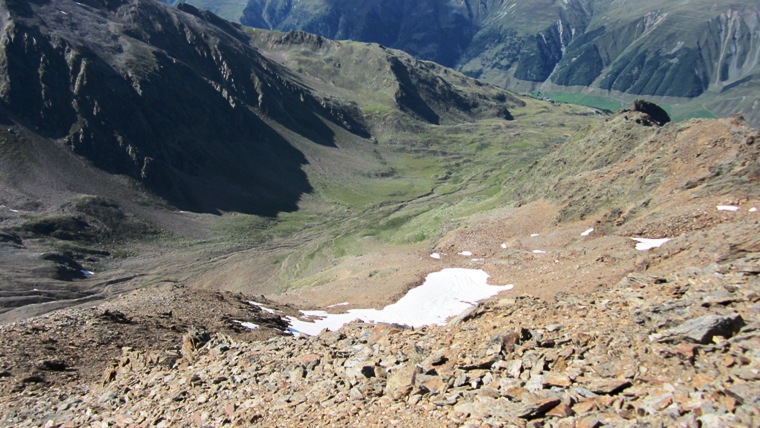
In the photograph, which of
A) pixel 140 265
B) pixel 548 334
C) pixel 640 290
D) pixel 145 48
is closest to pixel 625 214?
pixel 640 290

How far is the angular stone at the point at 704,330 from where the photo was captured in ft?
53.3

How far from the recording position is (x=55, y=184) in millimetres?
136250

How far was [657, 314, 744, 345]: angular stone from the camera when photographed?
1625 cm

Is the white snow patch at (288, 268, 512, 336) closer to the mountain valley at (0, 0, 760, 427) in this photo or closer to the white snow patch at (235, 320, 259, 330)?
the mountain valley at (0, 0, 760, 427)

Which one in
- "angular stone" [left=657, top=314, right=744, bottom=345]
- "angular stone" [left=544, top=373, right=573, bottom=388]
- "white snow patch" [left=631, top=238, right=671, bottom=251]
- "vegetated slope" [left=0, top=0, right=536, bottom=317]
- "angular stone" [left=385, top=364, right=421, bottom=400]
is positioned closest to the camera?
"angular stone" [left=544, top=373, right=573, bottom=388]

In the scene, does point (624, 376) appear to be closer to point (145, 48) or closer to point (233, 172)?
point (233, 172)

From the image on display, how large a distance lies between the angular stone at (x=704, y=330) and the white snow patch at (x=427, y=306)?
1105 inches

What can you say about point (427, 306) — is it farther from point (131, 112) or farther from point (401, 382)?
point (131, 112)

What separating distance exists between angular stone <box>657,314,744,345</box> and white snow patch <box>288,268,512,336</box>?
92.0 feet

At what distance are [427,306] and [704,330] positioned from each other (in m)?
33.4

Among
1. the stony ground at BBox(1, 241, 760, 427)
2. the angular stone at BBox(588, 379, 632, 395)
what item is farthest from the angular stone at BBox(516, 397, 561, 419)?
the angular stone at BBox(588, 379, 632, 395)

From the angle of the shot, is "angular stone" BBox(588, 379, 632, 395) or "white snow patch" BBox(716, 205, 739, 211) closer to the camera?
"angular stone" BBox(588, 379, 632, 395)

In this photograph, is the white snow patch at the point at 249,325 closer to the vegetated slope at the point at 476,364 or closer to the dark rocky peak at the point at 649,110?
the vegetated slope at the point at 476,364

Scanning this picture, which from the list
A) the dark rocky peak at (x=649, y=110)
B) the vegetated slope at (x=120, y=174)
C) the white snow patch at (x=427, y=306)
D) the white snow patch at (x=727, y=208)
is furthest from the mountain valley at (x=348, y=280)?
the white snow patch at (x=427, y=306)
